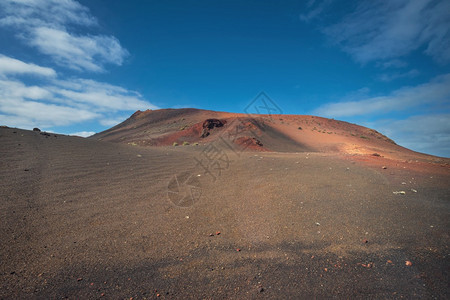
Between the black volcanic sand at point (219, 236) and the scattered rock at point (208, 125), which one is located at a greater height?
the scattered rock at point (208, 125)

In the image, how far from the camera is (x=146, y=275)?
2807 millimetres

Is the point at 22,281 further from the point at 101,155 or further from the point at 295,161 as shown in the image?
the point at 295,161

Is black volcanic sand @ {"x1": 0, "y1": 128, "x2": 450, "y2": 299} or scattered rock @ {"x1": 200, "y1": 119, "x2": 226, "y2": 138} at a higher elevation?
scattered rock @ {"x1": 200, "y1": 119, "x2": 226, "y2": 138}

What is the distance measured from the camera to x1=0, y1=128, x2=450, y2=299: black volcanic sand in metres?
2.63

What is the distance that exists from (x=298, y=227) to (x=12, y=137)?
11272mm

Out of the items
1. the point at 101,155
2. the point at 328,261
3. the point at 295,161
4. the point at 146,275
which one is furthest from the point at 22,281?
the point at 295,161

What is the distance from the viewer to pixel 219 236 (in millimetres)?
3834

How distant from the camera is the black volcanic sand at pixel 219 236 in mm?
2627

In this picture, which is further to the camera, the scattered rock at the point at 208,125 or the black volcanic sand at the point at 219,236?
the scattered rock at the point at 208,125

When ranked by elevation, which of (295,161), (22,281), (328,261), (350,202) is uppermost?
(295,161)

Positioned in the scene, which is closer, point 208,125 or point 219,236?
point 219,236

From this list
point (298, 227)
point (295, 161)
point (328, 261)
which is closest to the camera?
point (328, 261)

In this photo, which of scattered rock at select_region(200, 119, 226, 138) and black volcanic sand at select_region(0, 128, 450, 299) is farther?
scattered rock at select_region(200, 119, 226, 138)

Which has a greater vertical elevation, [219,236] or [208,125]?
[208,125]
